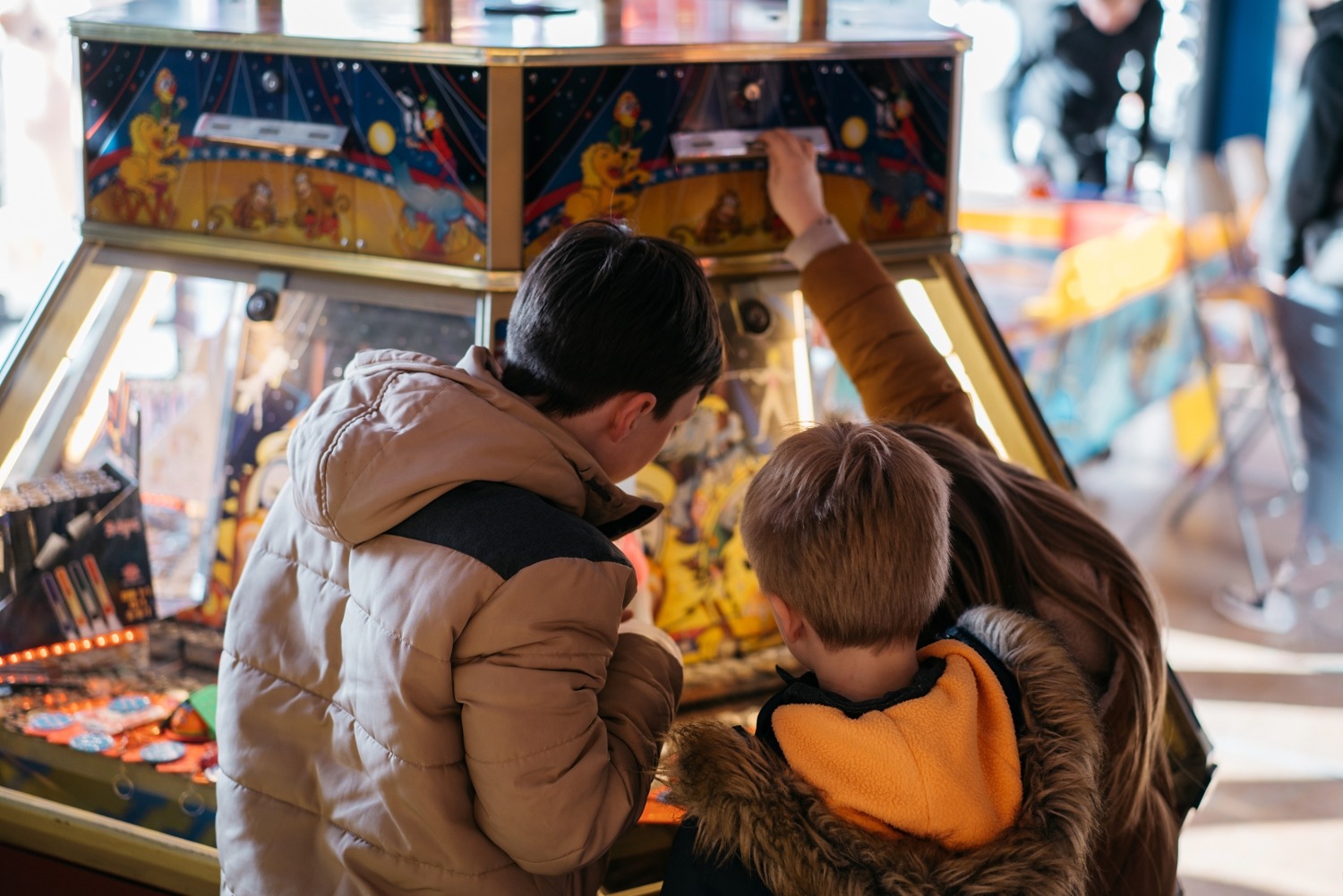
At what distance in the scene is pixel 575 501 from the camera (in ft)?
4.23

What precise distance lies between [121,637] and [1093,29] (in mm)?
4929

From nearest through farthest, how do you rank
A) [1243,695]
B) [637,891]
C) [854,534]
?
[854,534] < [637,891] < [1243,695]

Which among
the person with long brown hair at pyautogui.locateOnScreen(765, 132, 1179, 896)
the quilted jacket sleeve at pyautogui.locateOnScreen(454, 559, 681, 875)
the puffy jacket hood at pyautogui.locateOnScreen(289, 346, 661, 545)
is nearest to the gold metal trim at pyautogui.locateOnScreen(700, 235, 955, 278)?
the person with long brown hair at pyautogui.locateOnScreen(765, 132, 1179, 896)

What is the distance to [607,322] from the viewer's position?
1257 millimetres

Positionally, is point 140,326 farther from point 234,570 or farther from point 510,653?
point 510,653

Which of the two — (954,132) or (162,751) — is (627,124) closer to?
(954,132)

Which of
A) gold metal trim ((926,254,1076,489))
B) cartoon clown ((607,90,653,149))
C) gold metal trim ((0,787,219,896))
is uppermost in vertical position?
cartoon clown ((607,90,653,149))

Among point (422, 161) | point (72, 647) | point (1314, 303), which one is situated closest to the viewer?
point (422, 161)

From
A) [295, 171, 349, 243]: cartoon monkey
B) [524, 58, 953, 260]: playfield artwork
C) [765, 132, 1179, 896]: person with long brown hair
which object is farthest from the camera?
[295, 171, 349, 243]: cartoon monkey

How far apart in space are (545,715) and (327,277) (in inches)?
35.4

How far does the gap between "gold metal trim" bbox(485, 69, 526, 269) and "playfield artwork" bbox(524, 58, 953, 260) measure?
1 cm

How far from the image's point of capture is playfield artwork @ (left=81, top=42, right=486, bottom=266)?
166cm

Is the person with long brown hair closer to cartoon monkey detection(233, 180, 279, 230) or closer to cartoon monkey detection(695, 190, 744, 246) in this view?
cartoon monkey detection(695, 190, 744, 246)

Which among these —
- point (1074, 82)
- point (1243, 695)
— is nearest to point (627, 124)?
point (1243, 695)
